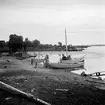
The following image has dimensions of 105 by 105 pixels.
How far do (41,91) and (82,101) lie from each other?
3460 mm

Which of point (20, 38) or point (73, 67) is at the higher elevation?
point (20, 38)

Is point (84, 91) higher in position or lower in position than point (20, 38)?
lower

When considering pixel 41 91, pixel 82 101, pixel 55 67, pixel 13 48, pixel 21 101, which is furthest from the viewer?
pixel 13 48

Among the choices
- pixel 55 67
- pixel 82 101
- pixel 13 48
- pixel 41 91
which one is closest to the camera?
pixel 82 101

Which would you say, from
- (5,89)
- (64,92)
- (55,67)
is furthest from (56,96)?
(55,67)

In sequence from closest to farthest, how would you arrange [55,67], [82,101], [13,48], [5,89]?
[82,101] → [5,89] → [55,67] → [13,48]

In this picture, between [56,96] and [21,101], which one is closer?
[21,101]

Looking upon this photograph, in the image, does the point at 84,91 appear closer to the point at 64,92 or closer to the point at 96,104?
the point at 64,92

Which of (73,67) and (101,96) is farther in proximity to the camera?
(73,67)

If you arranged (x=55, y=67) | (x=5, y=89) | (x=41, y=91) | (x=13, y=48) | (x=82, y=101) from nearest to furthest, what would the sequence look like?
1. (x=82, y=101)
2. (x=5, y=89)
3. (x=41, y=91)
4. (x=55, y=67)
5. (x=13, y=48)

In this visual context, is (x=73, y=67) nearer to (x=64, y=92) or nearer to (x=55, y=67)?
(x=55, y=67)

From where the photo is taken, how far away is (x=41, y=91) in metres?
14.7

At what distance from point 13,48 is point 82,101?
8196cm

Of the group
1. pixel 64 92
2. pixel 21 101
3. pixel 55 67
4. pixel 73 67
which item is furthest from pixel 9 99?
pixel 73 67
